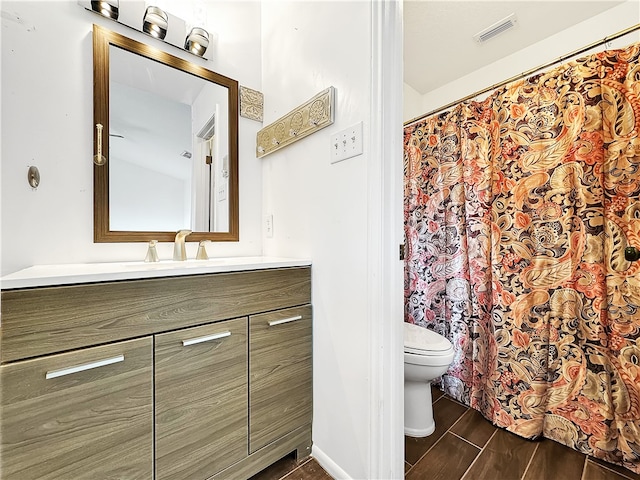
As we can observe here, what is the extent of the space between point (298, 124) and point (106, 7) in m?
0.89

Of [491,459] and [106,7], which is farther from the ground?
[106,7]

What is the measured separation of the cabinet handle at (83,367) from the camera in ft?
2.33

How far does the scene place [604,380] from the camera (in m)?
1.24

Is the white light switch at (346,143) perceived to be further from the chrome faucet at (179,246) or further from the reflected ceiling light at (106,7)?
the reflected ceiling light at (106,7)

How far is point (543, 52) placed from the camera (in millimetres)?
1886

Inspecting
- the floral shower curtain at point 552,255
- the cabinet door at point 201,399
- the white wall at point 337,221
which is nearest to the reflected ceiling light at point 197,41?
the white wall at point 337,221

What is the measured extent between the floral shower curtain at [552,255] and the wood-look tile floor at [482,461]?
0.20 ft

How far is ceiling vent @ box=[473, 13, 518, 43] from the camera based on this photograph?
1756 mm

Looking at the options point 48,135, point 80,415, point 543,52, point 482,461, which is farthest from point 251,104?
point 482,461

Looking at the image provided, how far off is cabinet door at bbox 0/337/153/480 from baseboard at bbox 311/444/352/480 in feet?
2.16

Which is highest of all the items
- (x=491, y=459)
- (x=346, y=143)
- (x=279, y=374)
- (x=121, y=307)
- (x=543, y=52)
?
(x=543, y=52)

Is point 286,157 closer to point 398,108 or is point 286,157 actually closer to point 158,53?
point 398,108

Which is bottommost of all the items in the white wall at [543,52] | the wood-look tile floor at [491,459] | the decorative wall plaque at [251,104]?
the wood-look tile floor at [491,459]

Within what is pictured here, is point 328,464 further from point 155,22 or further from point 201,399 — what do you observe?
point 155,22
